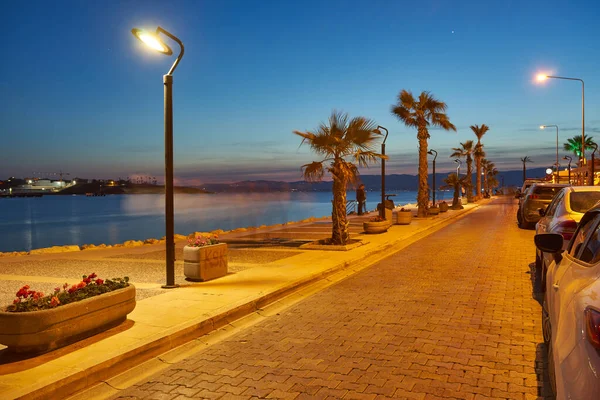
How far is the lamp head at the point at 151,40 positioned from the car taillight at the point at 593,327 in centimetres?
764

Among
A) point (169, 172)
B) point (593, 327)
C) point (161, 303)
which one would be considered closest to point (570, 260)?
point (593, 327)

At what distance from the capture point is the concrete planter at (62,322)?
5.41 meters

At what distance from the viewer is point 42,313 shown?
5523 millimetres

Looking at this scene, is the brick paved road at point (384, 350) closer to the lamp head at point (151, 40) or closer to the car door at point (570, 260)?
the car door at point (570, 260)

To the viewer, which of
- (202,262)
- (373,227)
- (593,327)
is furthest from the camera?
(373,227)

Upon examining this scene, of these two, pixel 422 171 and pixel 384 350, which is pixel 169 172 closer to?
pixel 384 350

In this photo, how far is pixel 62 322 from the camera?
19.0 ft

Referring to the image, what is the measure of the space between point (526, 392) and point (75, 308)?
15.8 ft

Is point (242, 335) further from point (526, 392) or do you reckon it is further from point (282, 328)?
point (526, 392)

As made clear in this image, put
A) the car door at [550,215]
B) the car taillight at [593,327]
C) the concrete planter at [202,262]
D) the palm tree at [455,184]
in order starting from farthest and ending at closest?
the palm tree at [455,184] → the concrete planter at [202,262] → the car door at [550,215] → the car taillight at [593,327]

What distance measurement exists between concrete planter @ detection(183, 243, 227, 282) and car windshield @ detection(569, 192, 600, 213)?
280 inches

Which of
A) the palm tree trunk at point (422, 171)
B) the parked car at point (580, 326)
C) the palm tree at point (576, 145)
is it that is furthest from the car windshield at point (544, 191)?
the palm tree at point (576, 145)

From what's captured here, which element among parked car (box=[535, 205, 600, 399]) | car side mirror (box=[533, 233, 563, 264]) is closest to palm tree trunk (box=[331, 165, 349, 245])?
car side mirror (box=[533, 233, 563, 264])

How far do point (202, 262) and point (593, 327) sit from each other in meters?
8.38
